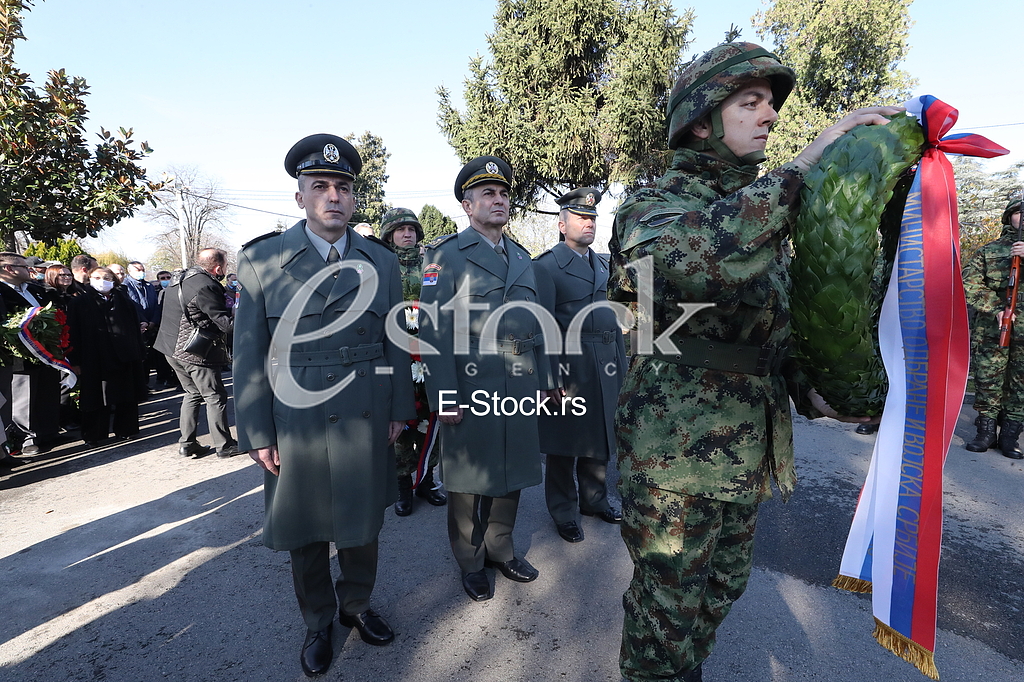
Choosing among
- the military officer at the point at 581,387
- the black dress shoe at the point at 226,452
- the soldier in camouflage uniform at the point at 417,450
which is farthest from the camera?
the black dress shoe at the point at 226,452

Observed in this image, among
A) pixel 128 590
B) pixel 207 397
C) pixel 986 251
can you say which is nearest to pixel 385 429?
pixel 128 590

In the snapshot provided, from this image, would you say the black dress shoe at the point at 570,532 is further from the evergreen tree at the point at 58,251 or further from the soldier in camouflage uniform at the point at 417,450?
the evergreen tree at the point at 58,251

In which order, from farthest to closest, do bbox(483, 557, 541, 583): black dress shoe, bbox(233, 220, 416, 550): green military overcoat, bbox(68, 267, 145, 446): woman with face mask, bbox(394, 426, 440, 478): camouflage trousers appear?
1. bbox(68, 267, 145, 446): woman with face mask
2. bbox(394, 426, 440, 478): camouflage trousers
3. bbox(483, 557, 541, 583): black dress shoe
4. bbox(233, 220, 416, 550): green military overcoat

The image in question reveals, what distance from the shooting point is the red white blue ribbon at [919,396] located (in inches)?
56.5

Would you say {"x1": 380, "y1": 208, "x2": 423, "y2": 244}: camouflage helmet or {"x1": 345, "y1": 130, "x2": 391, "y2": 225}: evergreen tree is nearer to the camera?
{"x1": 380, "y1": 208, "x2": 423, "y2": 244}: camouflage helmet

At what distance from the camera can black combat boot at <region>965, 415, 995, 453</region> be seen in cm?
531

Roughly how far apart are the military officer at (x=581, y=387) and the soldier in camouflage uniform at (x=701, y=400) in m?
1.84

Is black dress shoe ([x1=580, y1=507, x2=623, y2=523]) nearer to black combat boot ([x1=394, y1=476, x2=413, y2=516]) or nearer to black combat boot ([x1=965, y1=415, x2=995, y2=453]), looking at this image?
black combat boot ([x1=394, y1=476, x2=413, y2=516])

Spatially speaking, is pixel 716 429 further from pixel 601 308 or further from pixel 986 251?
pixel 986 251

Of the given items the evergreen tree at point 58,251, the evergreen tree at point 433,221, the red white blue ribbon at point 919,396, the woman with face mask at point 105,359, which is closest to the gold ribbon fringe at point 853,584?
the red white blue ribbon at point 919,396

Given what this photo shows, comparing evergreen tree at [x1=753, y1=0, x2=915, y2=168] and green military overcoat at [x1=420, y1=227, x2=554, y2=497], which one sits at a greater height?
evergreen tree at [x1=753, y1=0, x2=915, y2=168]

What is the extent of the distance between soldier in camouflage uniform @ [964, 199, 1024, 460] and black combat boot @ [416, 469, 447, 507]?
5210 millimetres

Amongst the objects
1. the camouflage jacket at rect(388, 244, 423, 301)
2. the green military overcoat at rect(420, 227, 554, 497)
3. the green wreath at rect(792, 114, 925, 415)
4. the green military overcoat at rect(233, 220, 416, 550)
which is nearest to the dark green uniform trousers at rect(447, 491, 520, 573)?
the green military overcoat at rect(420, 227, 554, 497)

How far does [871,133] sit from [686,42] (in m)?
18.7
